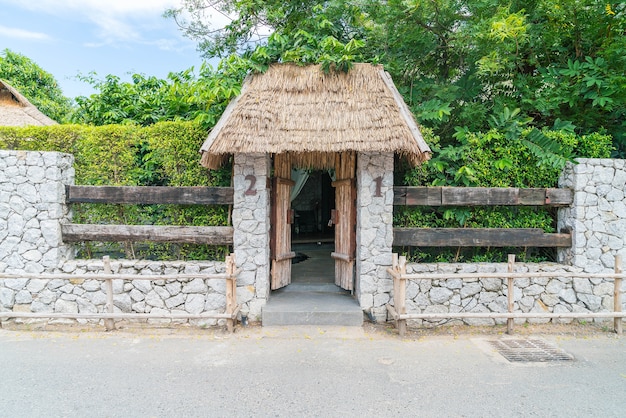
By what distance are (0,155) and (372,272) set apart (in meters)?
6.13

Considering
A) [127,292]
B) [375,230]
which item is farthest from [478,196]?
[127,292]

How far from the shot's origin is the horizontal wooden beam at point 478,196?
239 inches

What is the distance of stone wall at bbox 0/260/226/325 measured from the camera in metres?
5.95

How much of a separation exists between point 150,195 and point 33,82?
16184 mm

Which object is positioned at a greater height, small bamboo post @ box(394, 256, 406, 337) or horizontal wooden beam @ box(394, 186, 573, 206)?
horizontal wooden beam @ box(394, 186, 573, 206)

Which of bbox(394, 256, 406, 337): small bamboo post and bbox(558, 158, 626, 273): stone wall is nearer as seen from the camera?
bbox(394, 256, 406, 337): small bamboo post

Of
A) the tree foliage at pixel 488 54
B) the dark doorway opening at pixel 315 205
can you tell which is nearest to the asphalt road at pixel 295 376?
the tree foliage at pixel 488 54

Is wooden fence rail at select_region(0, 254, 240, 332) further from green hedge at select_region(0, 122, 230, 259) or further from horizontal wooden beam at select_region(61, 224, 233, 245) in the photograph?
green hedge at select_region(0, 122, 230, 259)

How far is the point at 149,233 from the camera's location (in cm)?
614

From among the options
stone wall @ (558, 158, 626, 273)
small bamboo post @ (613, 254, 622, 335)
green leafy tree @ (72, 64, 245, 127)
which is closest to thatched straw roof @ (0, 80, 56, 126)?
green leafy tree @ (72, 64, 245, 127)

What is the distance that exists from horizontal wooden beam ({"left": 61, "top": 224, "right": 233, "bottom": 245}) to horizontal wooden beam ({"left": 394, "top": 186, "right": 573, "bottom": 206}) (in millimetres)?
2914

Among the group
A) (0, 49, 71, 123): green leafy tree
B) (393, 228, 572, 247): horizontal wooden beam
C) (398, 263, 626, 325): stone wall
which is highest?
(0, 49, 71, 123): green leafy tree

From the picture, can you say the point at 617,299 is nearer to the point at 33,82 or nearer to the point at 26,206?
the point at 26,206

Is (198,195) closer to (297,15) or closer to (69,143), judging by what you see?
(69,143)
